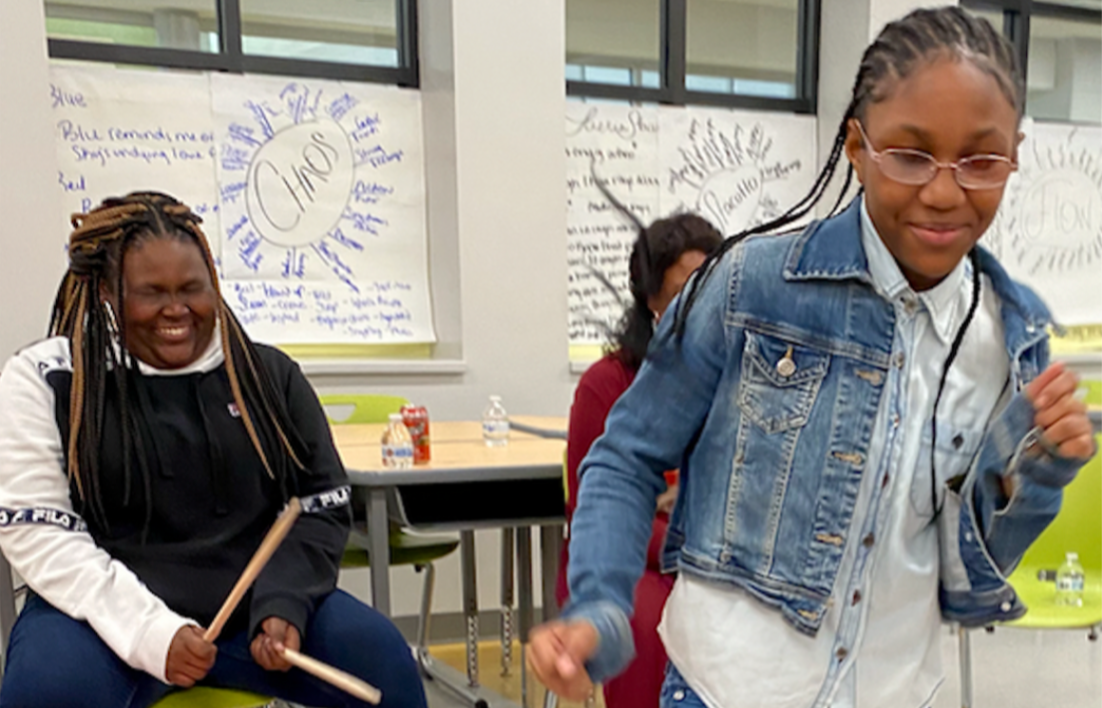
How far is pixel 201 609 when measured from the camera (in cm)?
168

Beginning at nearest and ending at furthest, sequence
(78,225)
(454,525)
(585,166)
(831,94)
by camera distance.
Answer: (78,225) → (454,525) → (585,166) → (831,94)

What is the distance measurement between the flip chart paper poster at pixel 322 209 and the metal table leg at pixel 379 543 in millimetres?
1664

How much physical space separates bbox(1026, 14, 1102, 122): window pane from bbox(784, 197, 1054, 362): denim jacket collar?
481 centimetres

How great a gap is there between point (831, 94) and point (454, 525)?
328 cm

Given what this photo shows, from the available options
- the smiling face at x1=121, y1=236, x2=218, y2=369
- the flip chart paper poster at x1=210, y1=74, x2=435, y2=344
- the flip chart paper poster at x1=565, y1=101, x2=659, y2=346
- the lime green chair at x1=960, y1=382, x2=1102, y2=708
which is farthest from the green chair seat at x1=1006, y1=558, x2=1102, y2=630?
the flip chart paper poster at x1=210, y1=74, x2=435, y2=344

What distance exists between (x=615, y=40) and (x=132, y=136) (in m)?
2.09

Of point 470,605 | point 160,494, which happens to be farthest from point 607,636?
point 470,605

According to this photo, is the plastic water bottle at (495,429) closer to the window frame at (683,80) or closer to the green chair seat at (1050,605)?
the green chair seat at (1050,605)

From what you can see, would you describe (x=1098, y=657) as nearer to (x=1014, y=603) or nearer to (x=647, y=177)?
(x=647, y=177)

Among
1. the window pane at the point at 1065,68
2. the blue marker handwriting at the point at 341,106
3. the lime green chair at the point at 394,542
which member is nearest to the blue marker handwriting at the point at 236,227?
the blue marker handwriting at the point at 341,106

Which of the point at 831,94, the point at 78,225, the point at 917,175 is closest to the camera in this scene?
the point at 917,175

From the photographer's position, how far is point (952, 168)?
83 cm

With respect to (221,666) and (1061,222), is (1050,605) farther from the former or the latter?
(1061,222)


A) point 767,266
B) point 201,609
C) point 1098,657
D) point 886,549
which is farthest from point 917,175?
point 1098,657
